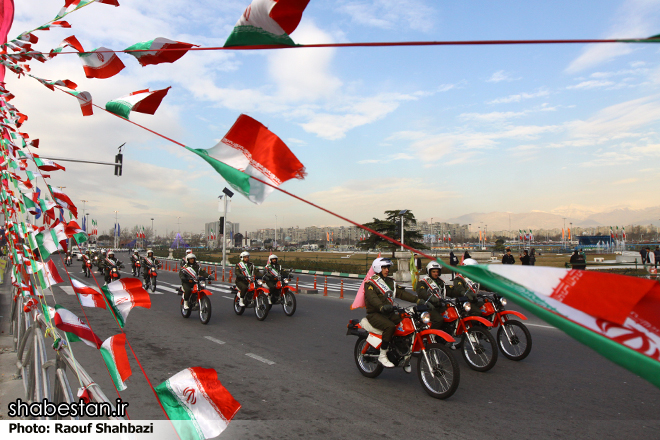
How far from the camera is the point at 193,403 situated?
1.94m

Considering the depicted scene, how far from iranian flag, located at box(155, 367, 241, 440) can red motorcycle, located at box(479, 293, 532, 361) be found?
586 centimetres

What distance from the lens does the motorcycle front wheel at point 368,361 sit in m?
5.84

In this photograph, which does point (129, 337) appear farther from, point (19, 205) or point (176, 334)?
point (19, 205)

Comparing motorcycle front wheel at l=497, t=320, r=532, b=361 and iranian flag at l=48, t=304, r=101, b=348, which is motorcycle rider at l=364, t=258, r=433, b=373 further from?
iranian flag at l=48, t=304, r=101, b=348

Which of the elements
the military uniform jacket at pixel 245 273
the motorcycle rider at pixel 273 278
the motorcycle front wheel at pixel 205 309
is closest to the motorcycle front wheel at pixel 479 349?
the motorcycle rider at pixel 273 278

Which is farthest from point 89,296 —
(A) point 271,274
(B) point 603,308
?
(A) point 271,274

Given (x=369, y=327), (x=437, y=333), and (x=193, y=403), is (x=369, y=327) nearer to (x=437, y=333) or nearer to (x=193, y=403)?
(x=437, y=333)

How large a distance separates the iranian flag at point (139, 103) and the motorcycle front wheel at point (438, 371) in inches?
164

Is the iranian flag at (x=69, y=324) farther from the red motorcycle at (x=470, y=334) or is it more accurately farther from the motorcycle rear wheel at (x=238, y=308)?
the motorcycle rear wheel at (x=238, y=308)

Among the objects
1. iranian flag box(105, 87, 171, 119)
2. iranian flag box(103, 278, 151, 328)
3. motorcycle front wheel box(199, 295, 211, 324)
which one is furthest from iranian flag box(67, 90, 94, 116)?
motorcycle front wheel box(199, 295, 211, 324)

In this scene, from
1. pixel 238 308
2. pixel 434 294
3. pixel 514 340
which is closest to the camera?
pixel 434 294

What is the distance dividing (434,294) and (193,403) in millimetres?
5305

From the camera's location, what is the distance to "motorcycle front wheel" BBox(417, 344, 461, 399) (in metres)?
4.94

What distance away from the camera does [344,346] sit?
25.9 ft
